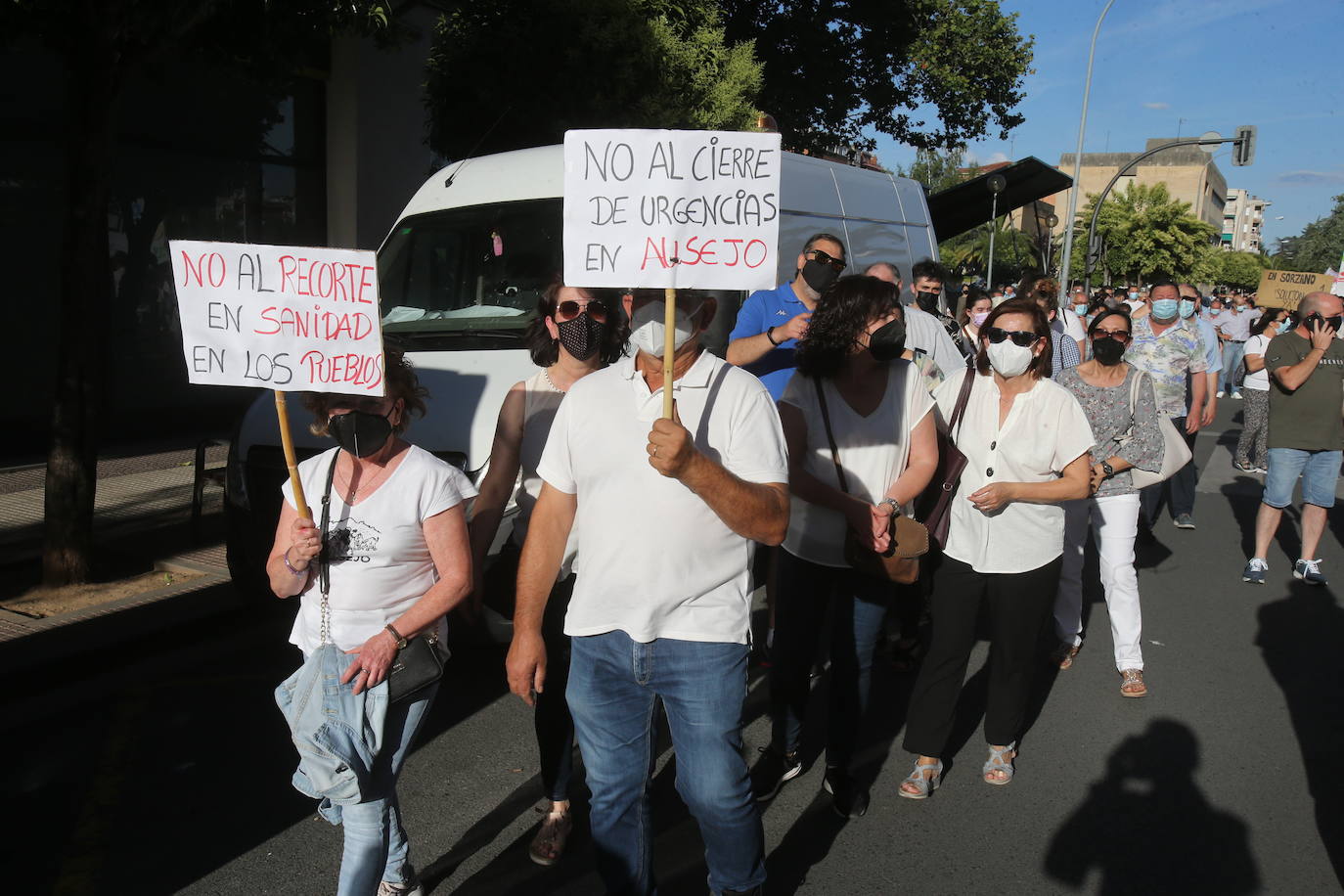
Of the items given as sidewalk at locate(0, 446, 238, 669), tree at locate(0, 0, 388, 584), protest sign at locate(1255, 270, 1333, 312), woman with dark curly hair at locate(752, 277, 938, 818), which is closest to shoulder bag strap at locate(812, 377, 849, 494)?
woman with dark curly hair at locate(752, 277, 938, 818)

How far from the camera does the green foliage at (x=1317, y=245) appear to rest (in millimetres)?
86188

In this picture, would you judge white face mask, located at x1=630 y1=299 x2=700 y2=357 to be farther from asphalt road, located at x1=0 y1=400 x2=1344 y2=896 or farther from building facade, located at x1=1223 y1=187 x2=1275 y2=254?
building facade, located at x1=1223 y1=187 x2=1275 y2=254

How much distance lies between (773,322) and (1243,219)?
18703 centimetres

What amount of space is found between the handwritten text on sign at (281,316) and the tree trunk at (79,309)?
3568 millimetres

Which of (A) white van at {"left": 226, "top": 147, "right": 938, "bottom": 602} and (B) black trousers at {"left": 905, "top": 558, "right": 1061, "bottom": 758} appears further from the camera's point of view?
(A) white van at {"left": 226, "top": 147, "right": 938, "bottom": 602}

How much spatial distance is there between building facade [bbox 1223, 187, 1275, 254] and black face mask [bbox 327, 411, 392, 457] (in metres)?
165

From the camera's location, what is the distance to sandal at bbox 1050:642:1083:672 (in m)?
5.66

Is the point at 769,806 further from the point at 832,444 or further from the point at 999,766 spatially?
the point at 832,444

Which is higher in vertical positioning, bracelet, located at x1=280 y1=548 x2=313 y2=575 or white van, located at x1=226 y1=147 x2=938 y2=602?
white van, located at x1=226 y1=147 x2=938 y2=602

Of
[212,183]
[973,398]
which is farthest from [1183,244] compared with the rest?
[973,398]

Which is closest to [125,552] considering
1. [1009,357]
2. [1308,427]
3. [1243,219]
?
[1009,357]

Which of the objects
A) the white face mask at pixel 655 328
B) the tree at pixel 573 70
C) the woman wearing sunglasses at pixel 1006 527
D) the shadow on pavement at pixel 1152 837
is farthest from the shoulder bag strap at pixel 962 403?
the tree at pixel 573 70

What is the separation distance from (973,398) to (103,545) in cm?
564

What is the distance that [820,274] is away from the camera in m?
4.82
